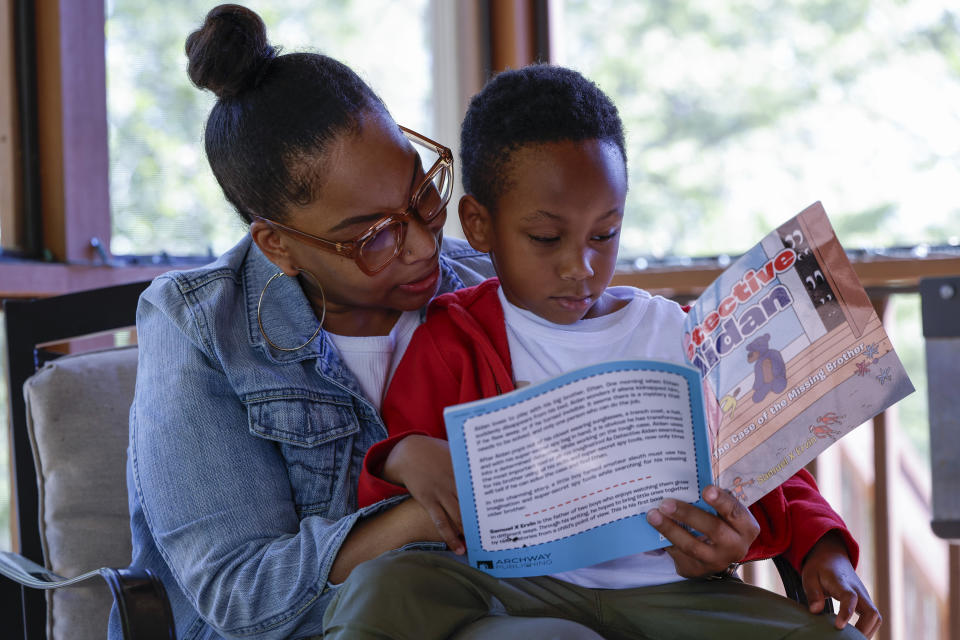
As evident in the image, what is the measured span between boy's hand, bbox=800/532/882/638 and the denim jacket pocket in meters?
0.65

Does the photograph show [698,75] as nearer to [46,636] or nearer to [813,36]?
[813,36]

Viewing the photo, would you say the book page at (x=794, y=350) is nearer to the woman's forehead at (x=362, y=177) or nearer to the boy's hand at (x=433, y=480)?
the boy's hand at (x=433, y=480)

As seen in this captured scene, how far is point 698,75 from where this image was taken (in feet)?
9.24

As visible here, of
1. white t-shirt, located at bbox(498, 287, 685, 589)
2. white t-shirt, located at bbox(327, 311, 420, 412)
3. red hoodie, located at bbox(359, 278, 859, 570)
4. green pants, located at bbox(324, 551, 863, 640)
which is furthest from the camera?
white t-shirt, located at bbox(327, 311, 420, 412)

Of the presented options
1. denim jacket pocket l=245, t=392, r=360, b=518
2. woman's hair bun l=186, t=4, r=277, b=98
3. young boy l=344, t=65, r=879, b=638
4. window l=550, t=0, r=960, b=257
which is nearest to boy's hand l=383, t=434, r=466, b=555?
young boy l=344, t=65, r=879, b=638

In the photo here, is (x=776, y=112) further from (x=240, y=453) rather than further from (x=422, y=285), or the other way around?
(x=240, y=453)

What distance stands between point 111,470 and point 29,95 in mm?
953

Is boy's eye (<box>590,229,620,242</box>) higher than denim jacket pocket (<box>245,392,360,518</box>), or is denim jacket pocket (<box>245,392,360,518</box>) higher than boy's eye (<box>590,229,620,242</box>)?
boy's eye (<box>590,229,620,242</box>)

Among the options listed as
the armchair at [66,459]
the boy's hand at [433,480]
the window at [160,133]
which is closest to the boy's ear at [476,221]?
the boy's hand at [433,480]

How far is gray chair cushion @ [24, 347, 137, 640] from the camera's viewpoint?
5.06 feet

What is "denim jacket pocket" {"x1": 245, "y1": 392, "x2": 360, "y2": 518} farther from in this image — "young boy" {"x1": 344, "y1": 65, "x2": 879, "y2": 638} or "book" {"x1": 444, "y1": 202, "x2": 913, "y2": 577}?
"book" {"x1": 444, "y1": 202, "x2": 913, "y2": 577}

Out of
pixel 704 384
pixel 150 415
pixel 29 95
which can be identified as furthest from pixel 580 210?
pixel 29 95

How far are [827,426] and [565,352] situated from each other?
0.40 metres

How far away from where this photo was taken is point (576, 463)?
3.22ft
